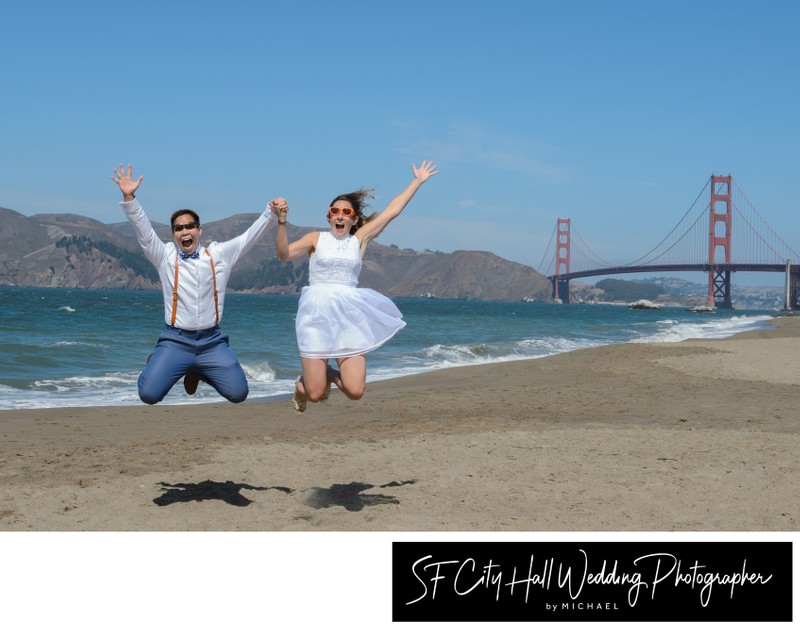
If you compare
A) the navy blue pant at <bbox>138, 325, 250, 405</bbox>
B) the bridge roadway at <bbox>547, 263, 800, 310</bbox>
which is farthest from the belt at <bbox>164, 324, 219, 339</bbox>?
the bridge roadway at <bbox>547, 263, 800, 310</bbox>

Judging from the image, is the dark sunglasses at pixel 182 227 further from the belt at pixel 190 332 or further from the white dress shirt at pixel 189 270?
the belt at pixel 190 332

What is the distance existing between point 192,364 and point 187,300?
372 mm

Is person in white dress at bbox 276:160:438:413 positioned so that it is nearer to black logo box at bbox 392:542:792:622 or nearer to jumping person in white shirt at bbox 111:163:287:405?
jumping person in white shirt at bbox 111:163:287:405

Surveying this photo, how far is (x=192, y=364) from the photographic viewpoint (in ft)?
17.7

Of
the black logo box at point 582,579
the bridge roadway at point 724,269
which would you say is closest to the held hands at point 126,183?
the black logo box at point 582,579

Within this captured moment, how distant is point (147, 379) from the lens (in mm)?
5254

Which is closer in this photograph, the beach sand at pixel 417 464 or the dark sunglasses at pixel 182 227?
the dark sunglasses at pixel 182 227

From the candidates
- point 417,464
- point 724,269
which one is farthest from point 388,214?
point 724,269

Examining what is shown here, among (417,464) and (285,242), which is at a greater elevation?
(285,242)

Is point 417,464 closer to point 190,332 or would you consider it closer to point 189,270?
point 190,332

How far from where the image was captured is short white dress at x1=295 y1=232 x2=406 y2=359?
5379 mm

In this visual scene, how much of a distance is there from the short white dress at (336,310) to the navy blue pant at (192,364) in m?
0.43

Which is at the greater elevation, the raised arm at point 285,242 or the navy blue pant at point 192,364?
the raised arm at point 285,242

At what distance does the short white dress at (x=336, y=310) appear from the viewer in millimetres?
5379
